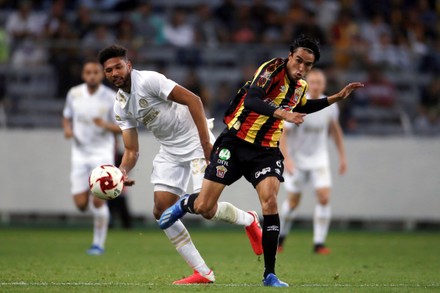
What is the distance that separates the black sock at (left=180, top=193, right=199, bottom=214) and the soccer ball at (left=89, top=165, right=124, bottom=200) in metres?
0.62

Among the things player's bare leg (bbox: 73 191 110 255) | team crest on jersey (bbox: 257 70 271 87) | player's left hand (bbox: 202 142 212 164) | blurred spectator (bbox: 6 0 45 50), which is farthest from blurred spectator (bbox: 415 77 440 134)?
team crest on jersey (bbox: 257 70 271 87)

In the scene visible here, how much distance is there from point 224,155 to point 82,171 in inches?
230

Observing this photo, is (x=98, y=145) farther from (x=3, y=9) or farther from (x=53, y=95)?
(x=3, y=9)

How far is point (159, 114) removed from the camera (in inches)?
390

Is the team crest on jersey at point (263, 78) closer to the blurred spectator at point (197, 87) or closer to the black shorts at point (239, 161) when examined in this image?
the black shorts at point (239, 161)

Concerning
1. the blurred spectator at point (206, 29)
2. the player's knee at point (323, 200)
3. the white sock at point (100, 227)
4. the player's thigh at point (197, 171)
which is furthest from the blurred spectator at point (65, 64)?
the player's thigh at point (197, 171)

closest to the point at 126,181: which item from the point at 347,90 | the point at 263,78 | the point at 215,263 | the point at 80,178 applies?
the point at 263,78

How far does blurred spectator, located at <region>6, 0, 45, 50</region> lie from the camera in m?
21.3

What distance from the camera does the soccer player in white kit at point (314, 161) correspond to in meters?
14.8

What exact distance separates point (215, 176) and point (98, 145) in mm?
5903

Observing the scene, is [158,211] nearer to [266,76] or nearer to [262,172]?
[262,172]

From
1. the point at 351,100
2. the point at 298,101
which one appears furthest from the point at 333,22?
the point at 298,101

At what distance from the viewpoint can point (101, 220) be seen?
14273 mm

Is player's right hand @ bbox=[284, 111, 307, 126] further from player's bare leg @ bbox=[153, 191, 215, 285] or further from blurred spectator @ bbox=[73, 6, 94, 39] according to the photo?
blurred spectator @ bbox=[73, 6, 94, 39]
